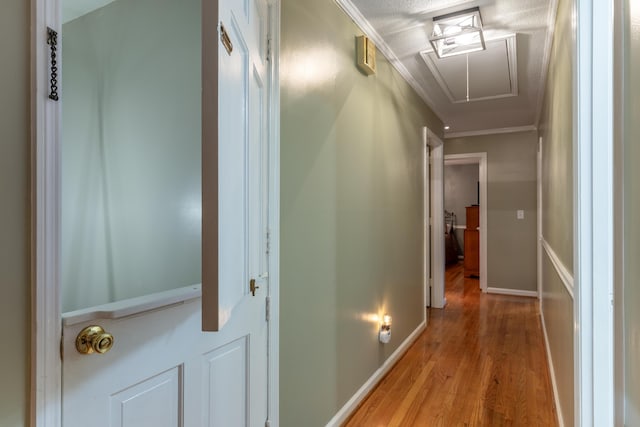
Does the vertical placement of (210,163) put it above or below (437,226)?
above

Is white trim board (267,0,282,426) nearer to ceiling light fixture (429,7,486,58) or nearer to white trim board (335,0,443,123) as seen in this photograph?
white trim board (335,0,443,123)

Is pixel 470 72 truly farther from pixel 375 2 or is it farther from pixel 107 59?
pixel 107 59

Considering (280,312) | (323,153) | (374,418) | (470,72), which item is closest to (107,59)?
(323,153)

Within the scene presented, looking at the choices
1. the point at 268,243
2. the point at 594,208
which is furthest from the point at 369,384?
the point at 594,208

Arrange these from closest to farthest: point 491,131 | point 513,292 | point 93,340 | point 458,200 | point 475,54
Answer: point 93,340
point 475,54
point 513,292
point 491,131
point 458,200

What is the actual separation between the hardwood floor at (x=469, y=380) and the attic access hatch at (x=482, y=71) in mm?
2473

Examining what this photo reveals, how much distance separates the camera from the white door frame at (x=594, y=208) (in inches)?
47.2

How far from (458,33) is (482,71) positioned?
966 millimetres

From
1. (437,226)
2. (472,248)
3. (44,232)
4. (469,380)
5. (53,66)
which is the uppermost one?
(53,66)

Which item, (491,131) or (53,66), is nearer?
(53,66)

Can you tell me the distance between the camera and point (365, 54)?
2238mm

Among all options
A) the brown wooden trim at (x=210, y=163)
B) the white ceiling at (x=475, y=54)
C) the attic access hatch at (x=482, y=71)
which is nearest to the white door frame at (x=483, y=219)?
the white ceiling at (x=475, y=54)

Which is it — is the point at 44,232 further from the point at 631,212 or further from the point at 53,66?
the point at 631,212

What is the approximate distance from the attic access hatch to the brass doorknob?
2.76 metres
